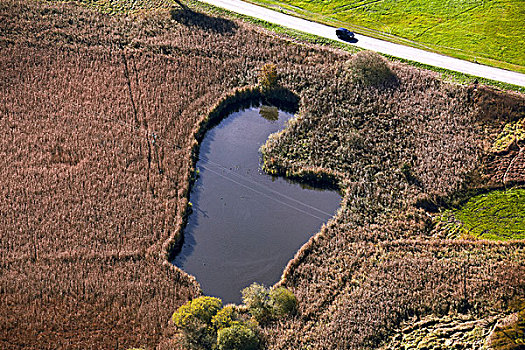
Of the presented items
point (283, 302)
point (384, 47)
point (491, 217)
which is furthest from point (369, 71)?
point (283, 302)

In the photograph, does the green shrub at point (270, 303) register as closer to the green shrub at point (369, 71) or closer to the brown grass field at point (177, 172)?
the brown grass field at point (177, 172)

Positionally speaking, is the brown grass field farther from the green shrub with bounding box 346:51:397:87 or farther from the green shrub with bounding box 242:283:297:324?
the green shrub with bounding box 346:51:397:87

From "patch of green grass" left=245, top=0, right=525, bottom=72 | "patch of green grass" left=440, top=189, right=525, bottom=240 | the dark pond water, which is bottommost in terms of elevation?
the dark pond water

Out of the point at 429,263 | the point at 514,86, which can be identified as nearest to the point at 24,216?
the point at 429,263

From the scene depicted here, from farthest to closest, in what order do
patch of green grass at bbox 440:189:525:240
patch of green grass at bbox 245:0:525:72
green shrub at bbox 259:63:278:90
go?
patch of green grass at bbox 245:0:525:72 < green shrub at bbox 259:63:278:90 < patch of green grass at bbox 440:189:525:240

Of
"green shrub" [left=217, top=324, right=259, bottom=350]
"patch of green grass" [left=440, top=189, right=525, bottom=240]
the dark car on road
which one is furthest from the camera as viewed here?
the dark car on road

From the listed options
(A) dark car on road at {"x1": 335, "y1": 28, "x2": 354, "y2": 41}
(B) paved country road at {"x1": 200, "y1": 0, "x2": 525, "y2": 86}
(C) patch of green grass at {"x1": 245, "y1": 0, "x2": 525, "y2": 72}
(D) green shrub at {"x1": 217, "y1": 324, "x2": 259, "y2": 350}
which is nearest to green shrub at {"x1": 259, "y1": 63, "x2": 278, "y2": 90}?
(B) paved country road at {"x1": 200, "y1": 0, "x2": 525, "y2": 86}

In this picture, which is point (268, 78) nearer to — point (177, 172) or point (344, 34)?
point (344, 34)

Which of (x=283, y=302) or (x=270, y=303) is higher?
(x=283, y=302)
